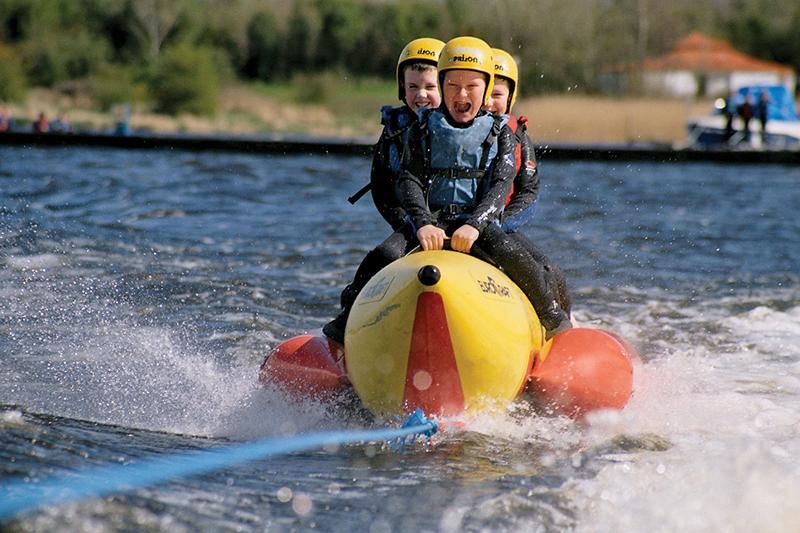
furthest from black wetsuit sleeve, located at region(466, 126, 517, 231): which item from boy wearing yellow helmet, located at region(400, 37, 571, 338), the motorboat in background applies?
the motorboat in background

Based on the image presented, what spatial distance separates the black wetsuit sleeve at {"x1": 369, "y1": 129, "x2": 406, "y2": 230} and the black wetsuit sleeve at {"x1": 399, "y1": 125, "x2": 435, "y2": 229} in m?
0.20

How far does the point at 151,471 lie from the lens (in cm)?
347

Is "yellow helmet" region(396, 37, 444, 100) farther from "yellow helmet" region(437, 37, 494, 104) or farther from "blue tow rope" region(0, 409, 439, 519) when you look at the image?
"blue tow rope" region(0, 409, 439, 519)

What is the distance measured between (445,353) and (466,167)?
925mm

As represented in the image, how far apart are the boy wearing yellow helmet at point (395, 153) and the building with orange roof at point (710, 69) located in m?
35.2

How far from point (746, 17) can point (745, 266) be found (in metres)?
43.9

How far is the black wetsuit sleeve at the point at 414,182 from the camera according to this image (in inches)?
181

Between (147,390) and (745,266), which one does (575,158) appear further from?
(147,390)

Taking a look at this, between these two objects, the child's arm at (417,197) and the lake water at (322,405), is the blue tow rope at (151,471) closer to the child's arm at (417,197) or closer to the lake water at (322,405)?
the lake water at (322,405)

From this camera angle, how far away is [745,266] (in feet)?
30.8

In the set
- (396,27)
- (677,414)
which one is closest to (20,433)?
(677,414)

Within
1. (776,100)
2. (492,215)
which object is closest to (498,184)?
(492,215)

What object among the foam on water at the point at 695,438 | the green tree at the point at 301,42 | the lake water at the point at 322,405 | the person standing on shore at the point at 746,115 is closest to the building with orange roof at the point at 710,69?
the green tree at the point at 301,42

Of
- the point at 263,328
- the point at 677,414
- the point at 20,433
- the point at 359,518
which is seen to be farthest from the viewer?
the point at 263,328
